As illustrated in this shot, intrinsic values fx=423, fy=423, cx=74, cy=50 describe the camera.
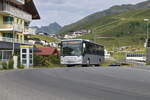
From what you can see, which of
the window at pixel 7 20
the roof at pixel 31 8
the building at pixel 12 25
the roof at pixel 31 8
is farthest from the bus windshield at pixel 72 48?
the roof at pixel 31 8

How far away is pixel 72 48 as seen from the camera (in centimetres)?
4981

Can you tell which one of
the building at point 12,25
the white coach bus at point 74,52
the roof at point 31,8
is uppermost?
the roof at point 31,8

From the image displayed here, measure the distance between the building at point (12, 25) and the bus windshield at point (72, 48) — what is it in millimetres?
10783

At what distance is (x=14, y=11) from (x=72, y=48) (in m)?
22.6

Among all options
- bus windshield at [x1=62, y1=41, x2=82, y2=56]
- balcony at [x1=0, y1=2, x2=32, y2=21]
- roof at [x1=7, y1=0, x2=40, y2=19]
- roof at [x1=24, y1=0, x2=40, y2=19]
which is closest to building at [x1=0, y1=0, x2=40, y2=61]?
balcony at [x1=0, y1=2, x2=32, y2=21]

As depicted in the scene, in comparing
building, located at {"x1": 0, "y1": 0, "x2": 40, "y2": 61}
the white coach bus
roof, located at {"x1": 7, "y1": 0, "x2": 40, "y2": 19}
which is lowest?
the white coach bus

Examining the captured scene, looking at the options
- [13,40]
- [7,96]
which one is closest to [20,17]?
[13,40]

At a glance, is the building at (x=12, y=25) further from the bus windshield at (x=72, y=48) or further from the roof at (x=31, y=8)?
the bus windshield at (x=72, y=48)

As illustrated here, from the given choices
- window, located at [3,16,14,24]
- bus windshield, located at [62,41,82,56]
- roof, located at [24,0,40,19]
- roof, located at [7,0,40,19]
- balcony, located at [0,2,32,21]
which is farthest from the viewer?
roof, located at [24,0,40,19]

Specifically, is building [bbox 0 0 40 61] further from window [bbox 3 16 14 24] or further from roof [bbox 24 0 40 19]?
roof [bbox 24 0 40 19]

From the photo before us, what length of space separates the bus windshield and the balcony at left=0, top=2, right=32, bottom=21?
61.2 feet

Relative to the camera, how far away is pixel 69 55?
164 ft

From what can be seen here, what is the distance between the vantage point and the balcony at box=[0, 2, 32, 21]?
64.8 metres

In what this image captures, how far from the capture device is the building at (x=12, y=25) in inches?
2503
